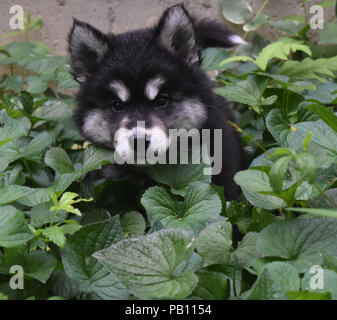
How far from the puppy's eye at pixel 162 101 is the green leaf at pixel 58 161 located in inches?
17.7

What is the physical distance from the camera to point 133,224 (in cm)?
155

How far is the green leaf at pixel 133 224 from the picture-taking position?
59.3 inches

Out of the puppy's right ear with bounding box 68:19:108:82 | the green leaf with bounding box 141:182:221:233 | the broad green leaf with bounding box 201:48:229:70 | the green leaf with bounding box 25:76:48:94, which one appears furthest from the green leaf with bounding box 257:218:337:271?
the green leaf with bounding box 25:76:48:94

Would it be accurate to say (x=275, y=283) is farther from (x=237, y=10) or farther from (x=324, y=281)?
(x=237, y=10)

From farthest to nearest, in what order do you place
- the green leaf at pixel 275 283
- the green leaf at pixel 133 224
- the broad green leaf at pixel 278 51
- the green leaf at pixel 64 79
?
the green leaf at pixel 64 79 → the broad green leaf at pixel 278 51 → the green leaf at pixel 133 224 → the green leaf at pixel 275 283

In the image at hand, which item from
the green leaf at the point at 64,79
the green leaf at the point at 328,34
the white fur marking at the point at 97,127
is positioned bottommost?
the white fur marking at the point at 97,127

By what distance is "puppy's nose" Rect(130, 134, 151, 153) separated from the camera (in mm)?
1820

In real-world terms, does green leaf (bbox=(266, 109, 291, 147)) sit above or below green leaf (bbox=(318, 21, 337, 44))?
below

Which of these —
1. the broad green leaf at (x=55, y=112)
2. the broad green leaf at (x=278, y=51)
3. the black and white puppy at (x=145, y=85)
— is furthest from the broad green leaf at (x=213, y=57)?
the broad green leaf at (x=55, y=112)

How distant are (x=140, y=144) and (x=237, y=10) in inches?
73.9

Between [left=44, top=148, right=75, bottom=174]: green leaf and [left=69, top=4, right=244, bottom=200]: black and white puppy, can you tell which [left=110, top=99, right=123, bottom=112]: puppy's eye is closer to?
[left=69, top=4, right=244, bottom=200]: black and white puppy

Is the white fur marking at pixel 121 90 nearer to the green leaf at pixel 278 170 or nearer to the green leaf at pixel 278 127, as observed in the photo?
the green leaf at pixel 278 127

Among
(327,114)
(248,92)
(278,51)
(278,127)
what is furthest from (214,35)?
(327,114)

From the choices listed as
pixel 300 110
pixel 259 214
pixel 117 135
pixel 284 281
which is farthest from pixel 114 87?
pixel 284 281
